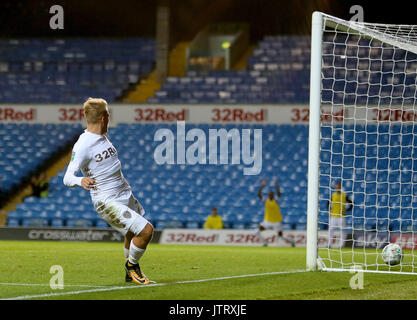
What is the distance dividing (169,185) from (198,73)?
197 inches

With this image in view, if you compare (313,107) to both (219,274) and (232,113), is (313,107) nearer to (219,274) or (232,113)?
(219,274)

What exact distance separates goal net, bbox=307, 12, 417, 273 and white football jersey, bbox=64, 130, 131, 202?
8.27ft

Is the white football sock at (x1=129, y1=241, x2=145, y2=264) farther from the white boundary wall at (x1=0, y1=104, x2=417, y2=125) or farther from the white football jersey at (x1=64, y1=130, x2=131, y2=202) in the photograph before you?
the white boundary wall at (x1=0, y1=104, x2=417, y2=125)

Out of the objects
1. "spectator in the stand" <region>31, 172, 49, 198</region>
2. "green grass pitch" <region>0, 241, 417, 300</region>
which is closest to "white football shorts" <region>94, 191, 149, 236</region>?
"green grass pitch" <region>0, 241, 417, 300</region>

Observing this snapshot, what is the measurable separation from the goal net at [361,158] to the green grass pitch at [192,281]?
81cm

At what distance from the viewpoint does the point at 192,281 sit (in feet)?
24.9

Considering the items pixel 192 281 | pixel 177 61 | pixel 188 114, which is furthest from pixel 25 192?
pixel 192 281

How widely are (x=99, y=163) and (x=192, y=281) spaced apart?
5.46 ft

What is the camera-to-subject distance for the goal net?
8.50 metres

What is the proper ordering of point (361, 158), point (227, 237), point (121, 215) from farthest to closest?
point (361, 158) < point (227, 237) < point (121, 215)

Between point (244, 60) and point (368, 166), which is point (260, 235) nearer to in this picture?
point (368, 166)

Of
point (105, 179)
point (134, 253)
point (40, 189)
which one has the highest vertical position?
point (105, 179)

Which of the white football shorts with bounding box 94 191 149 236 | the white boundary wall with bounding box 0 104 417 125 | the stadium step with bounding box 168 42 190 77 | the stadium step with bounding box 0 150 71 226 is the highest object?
the stadium step with bounding box 168 42 190 77

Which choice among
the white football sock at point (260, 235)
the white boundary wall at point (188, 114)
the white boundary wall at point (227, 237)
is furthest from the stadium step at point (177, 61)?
the white football sock at point (260, 235)
